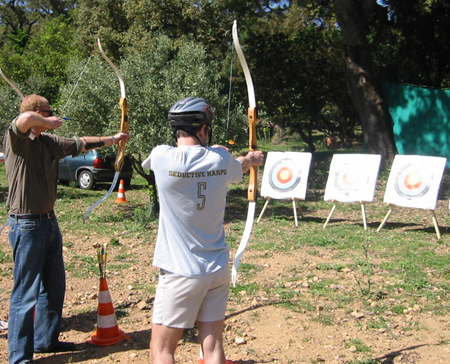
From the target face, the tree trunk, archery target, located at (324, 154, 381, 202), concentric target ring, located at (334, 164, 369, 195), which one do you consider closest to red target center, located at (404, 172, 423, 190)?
archery target, located at (324, 154, 381, 202)

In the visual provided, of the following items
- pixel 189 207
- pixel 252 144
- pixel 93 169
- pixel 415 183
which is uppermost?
pixel 252 144

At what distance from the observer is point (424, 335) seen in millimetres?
4328

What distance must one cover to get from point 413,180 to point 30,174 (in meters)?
6.19

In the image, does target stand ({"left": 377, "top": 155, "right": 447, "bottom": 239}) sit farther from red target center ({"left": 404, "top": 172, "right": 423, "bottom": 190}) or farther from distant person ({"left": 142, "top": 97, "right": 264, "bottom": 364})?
distant person ({"left": 142, "top": 97, "right": 264, "bottom": 364})

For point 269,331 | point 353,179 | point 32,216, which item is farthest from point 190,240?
point 353,179

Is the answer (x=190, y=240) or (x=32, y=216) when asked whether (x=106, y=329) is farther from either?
(x=190, y=240)

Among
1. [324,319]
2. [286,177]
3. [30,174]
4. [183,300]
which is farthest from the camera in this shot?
[286,177]

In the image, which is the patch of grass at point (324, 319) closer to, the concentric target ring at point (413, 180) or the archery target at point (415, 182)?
the archery target at point (415, 182)

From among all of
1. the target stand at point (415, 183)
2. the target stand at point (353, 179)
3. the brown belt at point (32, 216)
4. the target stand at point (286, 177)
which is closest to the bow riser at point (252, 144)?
the brown belt at point (32, 216)

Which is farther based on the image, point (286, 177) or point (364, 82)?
point (364, 82)

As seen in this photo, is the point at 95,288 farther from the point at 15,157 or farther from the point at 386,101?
the point at 386,101

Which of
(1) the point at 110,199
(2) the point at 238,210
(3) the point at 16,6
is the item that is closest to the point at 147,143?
(2) the point at 238,210

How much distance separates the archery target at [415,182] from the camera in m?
7.92

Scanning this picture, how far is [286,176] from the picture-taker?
9227 millimetres
